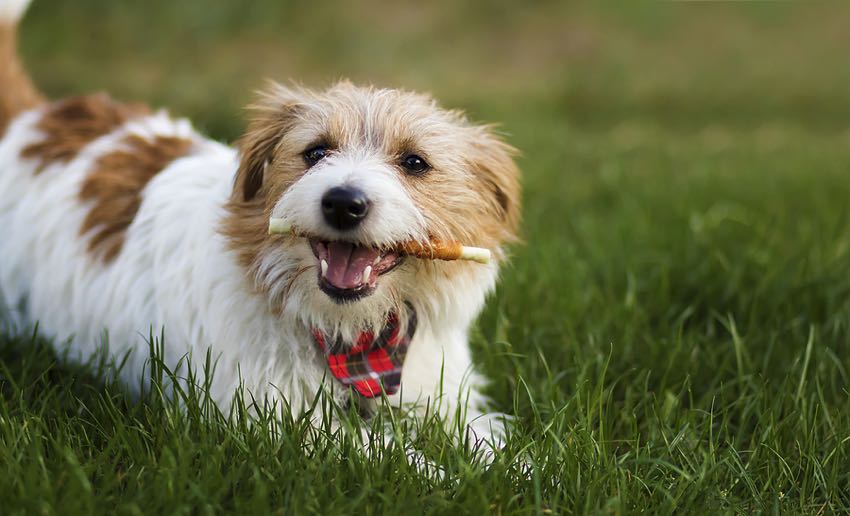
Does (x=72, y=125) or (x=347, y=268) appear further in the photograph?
(x=72, y=125)

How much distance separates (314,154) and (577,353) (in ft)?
4.33

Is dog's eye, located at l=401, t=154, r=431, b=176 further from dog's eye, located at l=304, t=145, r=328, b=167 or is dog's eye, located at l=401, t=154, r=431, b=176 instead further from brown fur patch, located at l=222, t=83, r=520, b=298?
dog's eye, located at l=304, t=145, r=328, b=167

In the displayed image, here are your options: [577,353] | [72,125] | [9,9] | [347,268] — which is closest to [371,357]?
[347,268]

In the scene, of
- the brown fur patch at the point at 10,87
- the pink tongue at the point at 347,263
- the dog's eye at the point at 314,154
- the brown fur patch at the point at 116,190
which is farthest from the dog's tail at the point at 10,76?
the pink tongue at the point at 347,263

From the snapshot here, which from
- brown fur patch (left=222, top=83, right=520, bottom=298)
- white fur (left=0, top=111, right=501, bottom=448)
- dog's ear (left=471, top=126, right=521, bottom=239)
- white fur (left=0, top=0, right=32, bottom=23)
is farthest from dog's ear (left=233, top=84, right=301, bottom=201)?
white fur (left=0, top=0, right=32, bottom=23)

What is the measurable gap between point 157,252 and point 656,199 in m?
3.70

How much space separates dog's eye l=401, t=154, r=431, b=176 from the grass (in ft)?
1.91

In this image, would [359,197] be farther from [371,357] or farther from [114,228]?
[114,228]

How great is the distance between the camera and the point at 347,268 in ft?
8.52

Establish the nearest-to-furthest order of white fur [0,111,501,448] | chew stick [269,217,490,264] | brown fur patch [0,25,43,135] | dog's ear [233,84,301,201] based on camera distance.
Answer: chew stick [269,217,490,264], white fur [0,111,501,448], dog's ear [233,84,301,201], brown fur patch [0,25,43,135]

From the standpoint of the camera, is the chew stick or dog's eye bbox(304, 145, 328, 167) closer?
the chew stick

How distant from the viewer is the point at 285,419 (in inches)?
97.9

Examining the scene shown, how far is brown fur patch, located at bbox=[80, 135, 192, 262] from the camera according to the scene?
332 cm

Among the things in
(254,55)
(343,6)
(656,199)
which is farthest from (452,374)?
(343,6)
